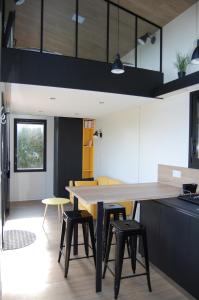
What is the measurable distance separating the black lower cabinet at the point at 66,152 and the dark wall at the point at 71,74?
3.04m

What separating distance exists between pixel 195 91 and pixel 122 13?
6.22 feet

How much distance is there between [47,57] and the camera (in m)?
3.03

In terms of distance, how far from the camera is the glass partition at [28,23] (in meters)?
3.97

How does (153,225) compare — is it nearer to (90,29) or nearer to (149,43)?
(149,43)

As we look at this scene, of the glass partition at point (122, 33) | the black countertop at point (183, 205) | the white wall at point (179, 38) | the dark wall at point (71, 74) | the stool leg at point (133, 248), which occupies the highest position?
the glass partition at point (122, 33)

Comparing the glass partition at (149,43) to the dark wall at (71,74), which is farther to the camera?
the glass partition at (149,43)

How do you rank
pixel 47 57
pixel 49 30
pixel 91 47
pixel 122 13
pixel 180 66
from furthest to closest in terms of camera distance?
→ pixel 91 47
pixel 49 30
pixel 122 13
pixel 180 66
pixel 47 57

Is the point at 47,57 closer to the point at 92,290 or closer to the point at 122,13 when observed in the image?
the point at 122,13

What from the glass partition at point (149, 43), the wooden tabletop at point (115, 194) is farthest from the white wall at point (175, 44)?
the wooden tabletop at point (115, 194)

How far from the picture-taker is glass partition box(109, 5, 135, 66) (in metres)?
4.01

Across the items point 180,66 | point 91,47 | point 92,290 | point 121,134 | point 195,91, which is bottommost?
point 92,290

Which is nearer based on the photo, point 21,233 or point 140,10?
point 140,10

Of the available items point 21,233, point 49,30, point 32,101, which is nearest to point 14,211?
point 21,233

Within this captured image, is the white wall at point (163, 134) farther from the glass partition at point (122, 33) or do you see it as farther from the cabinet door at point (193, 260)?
the cabinet door at point (193, 260)
